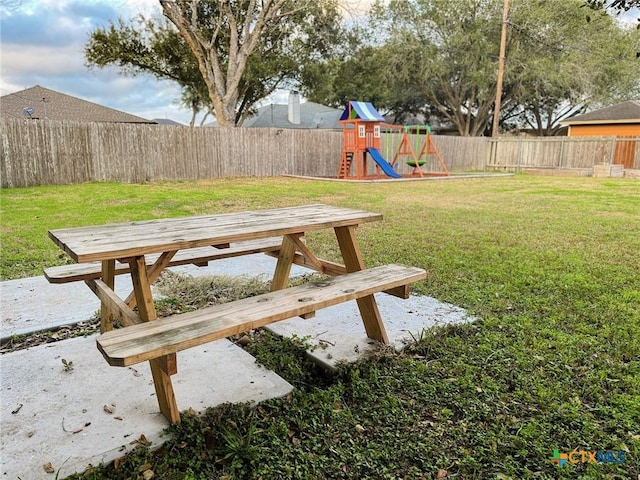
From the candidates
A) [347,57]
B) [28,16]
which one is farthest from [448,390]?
[347,57]

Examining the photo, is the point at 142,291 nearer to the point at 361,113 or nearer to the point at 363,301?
the point at 363,301

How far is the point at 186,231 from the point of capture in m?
2.16

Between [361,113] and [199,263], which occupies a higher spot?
[361,113]

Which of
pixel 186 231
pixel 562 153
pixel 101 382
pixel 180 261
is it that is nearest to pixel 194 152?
pixel 180 261

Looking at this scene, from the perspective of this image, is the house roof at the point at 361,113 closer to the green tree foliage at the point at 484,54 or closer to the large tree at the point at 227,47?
the large tree at the point at 227,47

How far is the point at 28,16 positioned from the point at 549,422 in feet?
28.9

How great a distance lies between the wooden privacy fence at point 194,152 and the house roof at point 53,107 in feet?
31.3

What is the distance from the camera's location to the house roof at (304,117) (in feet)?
83.5

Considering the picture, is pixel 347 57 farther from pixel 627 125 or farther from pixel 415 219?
pixel 415 219

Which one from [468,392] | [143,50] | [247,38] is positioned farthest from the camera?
[143,50]

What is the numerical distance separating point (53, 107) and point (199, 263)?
70.8 ft

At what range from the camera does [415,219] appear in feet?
21.4

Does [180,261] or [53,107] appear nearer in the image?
[180,261]

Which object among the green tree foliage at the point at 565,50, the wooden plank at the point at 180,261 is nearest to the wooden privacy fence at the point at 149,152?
the wooden plank at the point at 180,261
